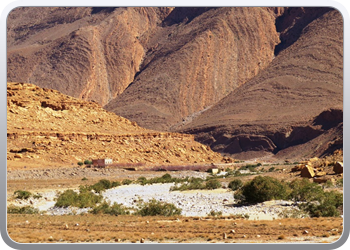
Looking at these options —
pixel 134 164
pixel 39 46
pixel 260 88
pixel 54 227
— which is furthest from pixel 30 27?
pixel 54 227

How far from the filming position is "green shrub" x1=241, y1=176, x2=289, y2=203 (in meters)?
22.7

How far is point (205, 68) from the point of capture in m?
136

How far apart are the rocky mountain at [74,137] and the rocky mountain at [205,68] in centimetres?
3006

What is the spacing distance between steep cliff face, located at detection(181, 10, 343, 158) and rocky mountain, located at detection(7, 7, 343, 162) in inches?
7.8

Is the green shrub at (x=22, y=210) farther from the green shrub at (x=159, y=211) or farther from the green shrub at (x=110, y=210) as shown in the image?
the green shrub at (x=159, y=211)

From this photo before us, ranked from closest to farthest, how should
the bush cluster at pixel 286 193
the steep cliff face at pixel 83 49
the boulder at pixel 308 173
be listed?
the bush cluster at pixel 286 193 < the boulder at pixel 308 173 < the steep cliff face at pixel 83 49

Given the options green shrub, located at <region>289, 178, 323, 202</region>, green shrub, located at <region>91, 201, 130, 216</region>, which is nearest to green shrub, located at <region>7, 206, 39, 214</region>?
green shrub, located at <region>91, 201, 130, 216</region>

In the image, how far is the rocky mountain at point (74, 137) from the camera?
5659 centimetres

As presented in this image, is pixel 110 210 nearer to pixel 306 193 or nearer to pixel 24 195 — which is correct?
pixel 306 193

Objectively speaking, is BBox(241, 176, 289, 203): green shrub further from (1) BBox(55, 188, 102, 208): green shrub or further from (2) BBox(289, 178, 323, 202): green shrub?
(1) BBox(55, 188, 102, 208): green shrub

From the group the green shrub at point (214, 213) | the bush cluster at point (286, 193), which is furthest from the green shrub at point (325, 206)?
the green shrub at point (214, 213)

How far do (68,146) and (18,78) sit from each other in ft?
276

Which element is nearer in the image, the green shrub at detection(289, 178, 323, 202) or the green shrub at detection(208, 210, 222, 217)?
the green shrub at detection(208, 210, 222, 217)

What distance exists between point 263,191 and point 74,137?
133 feet
